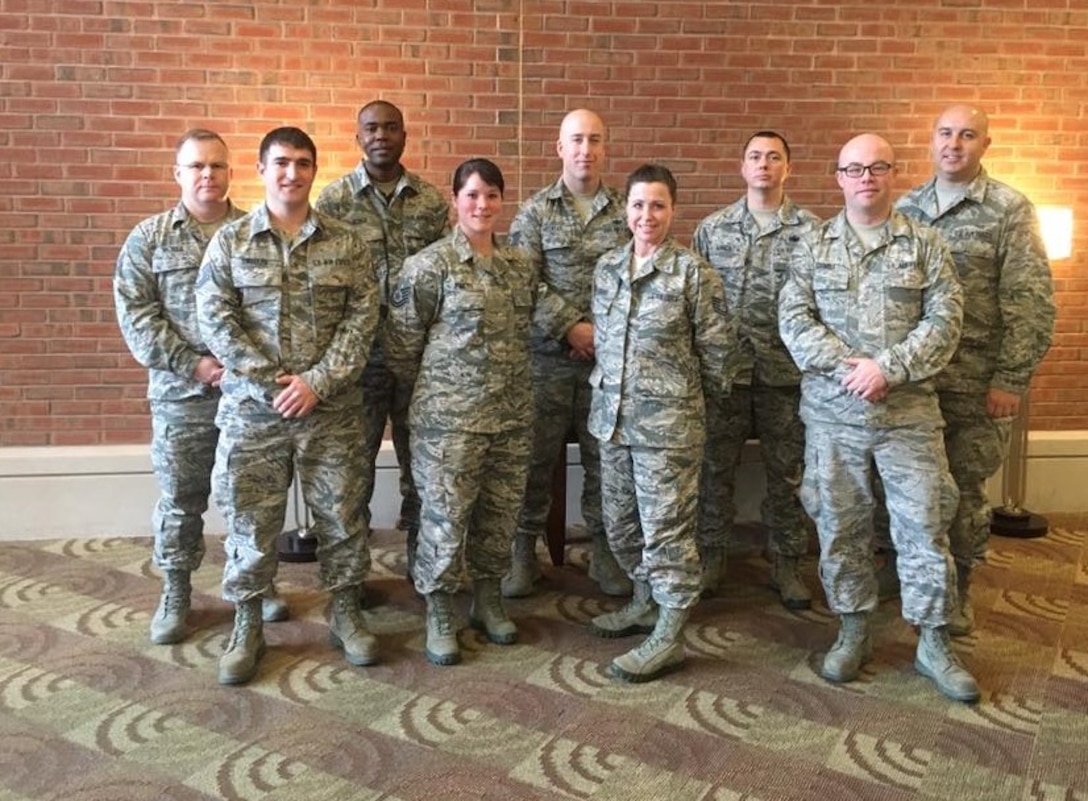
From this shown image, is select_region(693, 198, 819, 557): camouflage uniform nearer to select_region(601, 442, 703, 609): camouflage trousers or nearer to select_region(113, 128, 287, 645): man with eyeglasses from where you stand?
select_region(601, 442, 703, 609): camouflage trousers

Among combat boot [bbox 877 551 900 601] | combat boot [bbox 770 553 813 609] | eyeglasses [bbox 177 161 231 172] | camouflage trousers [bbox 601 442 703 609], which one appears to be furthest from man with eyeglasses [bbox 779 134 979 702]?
eyeglasses [bbox 177 161 231 172]

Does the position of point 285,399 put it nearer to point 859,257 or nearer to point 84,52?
point 859,257

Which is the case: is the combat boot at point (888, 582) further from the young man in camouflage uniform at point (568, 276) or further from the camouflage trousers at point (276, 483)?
the camouflage trousers at point (276, 483)

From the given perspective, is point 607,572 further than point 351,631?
Yes

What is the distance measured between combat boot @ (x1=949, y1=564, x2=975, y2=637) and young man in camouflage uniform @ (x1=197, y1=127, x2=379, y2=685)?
6.77 ft

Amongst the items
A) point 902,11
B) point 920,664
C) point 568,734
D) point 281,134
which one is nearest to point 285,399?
point 281,134

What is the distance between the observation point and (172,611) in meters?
3.53

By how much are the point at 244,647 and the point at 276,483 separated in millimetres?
550

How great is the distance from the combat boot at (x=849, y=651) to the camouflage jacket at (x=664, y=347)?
2.56ft

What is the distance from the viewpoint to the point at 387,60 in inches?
178

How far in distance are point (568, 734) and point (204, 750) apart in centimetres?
101

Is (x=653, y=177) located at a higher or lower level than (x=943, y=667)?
higher

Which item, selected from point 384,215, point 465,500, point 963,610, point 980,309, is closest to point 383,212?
point 384,215

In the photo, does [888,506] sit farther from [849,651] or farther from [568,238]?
[568,238]
